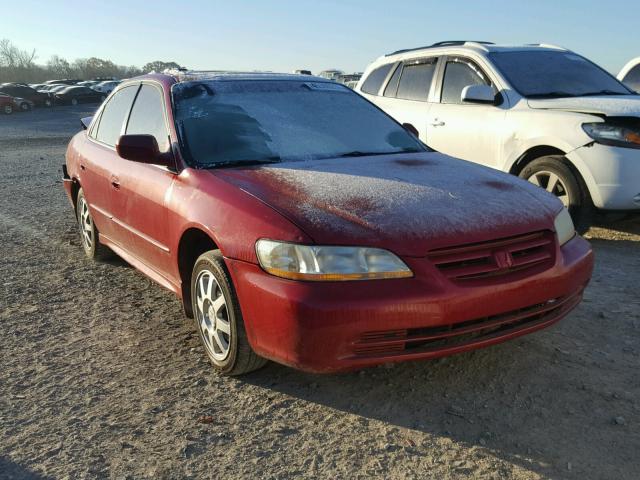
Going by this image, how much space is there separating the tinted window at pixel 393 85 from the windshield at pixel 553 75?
4.27 feet

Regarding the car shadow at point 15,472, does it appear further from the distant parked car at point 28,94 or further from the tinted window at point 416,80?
the distant parked car at point 28,94

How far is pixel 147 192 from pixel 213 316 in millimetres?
1013

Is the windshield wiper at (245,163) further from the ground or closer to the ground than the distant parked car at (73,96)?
further from the ground

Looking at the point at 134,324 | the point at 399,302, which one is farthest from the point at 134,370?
the point at 399,302

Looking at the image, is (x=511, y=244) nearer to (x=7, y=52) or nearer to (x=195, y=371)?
(x=195, y=371)

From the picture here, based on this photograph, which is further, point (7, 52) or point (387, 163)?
point (7, 52)

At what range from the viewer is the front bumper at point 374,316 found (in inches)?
99.1

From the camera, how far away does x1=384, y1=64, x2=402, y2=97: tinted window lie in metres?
7.34

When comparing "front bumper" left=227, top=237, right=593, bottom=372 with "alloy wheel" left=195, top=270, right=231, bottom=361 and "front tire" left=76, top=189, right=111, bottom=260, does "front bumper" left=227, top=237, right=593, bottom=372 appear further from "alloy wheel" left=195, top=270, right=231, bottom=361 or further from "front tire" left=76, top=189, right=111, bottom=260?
"front tire" left=76, top=189, right=111, bottom=260

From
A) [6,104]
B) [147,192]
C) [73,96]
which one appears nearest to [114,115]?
[147,192]

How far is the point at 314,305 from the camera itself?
2502 millimetres

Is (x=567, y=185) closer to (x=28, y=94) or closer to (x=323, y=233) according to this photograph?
(x=323, y=233)

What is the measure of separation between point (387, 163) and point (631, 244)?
309cm

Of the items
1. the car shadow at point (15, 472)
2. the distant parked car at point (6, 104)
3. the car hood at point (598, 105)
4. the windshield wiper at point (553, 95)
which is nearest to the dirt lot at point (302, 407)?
the car shadow at point (15, 472)
